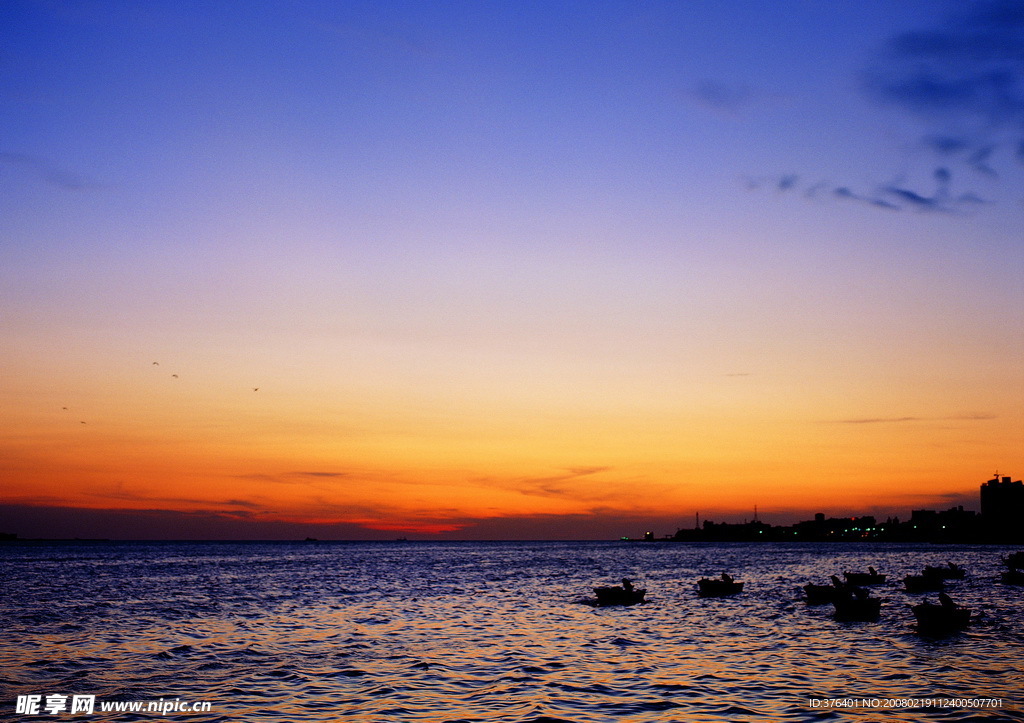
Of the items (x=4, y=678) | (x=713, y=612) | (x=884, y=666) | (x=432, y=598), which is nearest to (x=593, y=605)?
(x=713, y=612)

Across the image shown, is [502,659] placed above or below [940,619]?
below

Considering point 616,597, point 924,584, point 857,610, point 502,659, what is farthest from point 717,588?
point 502,659

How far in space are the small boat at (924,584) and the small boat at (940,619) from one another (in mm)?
31304

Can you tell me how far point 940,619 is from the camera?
37.7 meters

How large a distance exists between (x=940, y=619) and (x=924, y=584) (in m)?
34.1

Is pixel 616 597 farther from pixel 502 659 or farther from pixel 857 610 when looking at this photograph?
pixel 502 659

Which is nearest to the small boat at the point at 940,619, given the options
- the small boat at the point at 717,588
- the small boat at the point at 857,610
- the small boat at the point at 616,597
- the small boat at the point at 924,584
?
the small boat at the point at 857,610

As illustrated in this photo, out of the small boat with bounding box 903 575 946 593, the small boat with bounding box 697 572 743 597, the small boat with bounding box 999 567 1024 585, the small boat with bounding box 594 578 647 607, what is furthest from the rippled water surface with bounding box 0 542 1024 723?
the small boat with bounding box 999 567 1024 585

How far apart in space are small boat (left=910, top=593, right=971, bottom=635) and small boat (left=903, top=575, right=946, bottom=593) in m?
31.3

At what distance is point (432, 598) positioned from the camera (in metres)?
61.8

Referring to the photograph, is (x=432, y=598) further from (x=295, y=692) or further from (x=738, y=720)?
(x=738, y=720)

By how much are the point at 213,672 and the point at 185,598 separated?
120 ft

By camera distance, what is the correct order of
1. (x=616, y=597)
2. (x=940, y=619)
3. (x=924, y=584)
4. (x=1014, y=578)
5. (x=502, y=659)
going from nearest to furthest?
(x=502, y=659)
(x=940, y=619)
(x=616, y=597)
(x=924, y=584)
(x=1014, y=578)

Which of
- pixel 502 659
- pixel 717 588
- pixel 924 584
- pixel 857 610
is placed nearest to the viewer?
pixel 502 659
